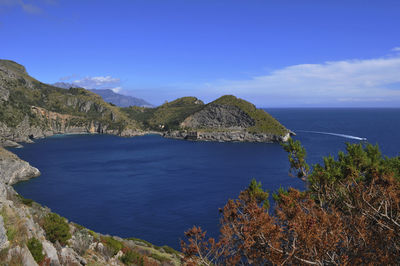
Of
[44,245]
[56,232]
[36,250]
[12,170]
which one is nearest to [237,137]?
[12,170]

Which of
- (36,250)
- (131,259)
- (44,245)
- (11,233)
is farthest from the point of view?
(131,259)

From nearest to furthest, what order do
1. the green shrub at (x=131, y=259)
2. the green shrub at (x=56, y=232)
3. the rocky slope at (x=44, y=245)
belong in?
1. the rocky slope at (x=44, y=245)
2. the green shrub at (x=56, y=232)
3. the green shrub at (x=131, y=259)

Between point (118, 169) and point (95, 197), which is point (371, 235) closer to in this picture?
point (95, 197)

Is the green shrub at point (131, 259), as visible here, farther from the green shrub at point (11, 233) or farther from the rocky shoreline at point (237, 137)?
the rocky shoreline at point (237, 137)

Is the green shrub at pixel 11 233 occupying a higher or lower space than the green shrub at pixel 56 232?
higher

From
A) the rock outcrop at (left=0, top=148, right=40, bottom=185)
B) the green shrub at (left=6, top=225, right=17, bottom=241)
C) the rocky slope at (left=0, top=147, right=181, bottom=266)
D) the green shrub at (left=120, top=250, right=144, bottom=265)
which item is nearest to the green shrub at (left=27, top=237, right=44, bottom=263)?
the rocky slope at (left=0, top=147, right=181, bottom=266)

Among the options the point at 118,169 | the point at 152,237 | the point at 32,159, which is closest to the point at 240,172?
the point at 118,169

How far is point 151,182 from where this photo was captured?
87938 mm

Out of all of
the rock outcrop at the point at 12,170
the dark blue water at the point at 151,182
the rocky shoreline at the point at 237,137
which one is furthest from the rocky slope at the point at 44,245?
the rocky shoreline at the point at 237,137

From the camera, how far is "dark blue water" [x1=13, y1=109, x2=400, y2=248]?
5772 cm

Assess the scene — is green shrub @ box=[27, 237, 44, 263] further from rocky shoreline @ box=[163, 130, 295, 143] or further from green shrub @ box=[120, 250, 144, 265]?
rocky shoreline @ box=[163, 130, 295, 143]

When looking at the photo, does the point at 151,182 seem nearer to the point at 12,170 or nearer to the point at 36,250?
the point at 12,170

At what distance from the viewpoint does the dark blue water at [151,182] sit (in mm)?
57719

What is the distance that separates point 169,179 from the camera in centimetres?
9150
